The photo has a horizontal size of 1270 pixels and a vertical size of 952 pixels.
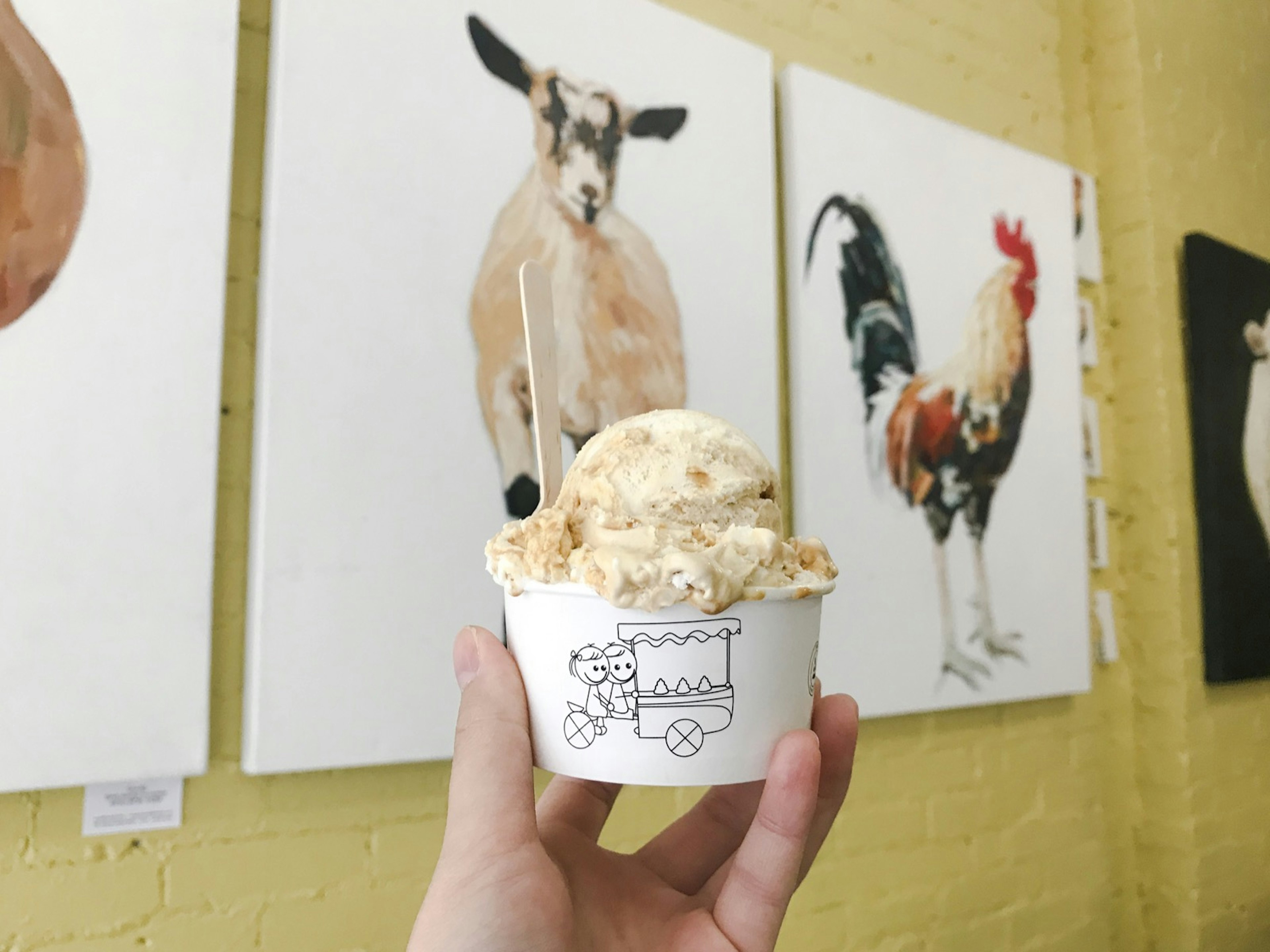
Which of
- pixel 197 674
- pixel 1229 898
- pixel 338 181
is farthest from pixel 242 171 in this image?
pixel 1229 898

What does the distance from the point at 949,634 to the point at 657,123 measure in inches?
42.9

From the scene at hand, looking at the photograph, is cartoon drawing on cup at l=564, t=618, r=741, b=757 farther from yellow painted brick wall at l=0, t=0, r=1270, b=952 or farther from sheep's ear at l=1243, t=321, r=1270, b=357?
sheep's ear at l=1243, t=321, r=1270, b=357

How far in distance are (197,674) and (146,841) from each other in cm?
20

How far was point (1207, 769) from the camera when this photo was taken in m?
1.94

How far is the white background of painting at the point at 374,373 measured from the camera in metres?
0.99

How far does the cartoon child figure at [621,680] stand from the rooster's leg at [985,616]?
1.21 meters

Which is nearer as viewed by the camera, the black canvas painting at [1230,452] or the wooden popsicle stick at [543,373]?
the wooden popsicle stick at [543,373]

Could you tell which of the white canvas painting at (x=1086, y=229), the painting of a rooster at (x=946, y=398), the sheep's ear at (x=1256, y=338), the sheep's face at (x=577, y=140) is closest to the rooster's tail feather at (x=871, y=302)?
the painting of a rooster at (x=946, y=398)

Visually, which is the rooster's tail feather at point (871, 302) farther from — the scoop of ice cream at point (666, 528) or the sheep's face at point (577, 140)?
the scoop of ice cream at point (666, 528)

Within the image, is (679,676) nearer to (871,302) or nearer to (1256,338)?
(871,302)

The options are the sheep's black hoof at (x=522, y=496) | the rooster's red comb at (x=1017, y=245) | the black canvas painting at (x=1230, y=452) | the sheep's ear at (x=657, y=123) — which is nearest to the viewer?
the sheep's black hoof at (x=522, y=496)

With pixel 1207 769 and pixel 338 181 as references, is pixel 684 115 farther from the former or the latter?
pixel 1207 769

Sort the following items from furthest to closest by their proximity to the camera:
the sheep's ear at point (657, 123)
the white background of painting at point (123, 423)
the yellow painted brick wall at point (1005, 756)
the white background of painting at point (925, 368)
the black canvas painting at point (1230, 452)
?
the black canvas painting at point (1230, 452), the white background of painting at point (925, 368), the sheep's ear at point (657, 123), the yellow painted brick wall at point (1005, 756), the white background of painting at point (123, 423)

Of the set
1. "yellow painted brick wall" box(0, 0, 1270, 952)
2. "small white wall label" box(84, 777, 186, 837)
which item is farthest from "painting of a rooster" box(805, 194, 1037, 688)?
"small white wall label" box(84, 777, 186, 837)
